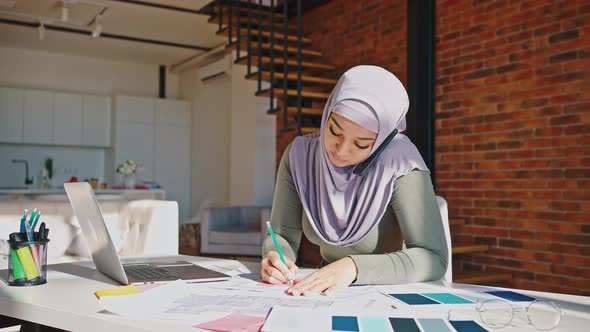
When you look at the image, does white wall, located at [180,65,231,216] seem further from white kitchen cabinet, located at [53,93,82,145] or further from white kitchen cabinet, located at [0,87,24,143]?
white kitchen cabinet, located at [0,87,24,143]

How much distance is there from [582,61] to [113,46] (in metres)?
6.49

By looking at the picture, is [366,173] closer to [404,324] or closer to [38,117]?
[404,324]

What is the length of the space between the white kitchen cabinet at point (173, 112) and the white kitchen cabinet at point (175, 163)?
8 cm

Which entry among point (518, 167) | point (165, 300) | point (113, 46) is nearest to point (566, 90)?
point (518, 167)

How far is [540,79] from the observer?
147 inches

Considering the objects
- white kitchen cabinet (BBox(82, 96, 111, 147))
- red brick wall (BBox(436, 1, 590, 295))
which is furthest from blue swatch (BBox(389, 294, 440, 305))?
white kitchen cabinet (BBox(82, 96, 111, 147))

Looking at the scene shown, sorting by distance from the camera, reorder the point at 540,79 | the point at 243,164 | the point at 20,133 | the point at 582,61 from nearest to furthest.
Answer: the point at 582,61 < the point at 540,79 < the point at 243,164 < the point at 20,133

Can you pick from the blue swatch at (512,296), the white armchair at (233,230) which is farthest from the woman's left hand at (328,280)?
the white armchair at (233,230)

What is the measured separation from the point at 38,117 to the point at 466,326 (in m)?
8.17

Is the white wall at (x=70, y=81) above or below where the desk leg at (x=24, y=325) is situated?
above

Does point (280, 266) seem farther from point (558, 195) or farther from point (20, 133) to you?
point (20, 133)

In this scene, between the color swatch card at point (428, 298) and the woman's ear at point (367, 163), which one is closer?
the color swatch card at point (428, 298)

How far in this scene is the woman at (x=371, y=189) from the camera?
1.49m

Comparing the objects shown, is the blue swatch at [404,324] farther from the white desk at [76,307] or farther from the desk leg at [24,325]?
the desk leg at [24,325]
